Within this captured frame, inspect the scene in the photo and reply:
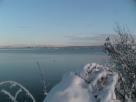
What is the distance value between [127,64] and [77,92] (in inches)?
207

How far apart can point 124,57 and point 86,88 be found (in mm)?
5167

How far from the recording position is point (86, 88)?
18.8ft

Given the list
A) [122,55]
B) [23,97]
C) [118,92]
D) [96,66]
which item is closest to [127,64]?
[122,55]

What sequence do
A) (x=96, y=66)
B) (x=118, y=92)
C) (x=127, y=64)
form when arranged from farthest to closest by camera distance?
(x=127, y=64)
(x=118, y=92)
(x=96, y=66)

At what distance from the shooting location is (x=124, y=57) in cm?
1067

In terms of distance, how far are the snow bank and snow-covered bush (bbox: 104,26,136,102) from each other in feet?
12.2

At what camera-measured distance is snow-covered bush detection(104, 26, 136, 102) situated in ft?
33.3

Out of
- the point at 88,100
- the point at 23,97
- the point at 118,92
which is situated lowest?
the point at 23,97

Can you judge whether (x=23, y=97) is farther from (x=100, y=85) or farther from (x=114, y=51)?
(x=100, y=85)

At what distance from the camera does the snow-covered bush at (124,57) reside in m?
10.2

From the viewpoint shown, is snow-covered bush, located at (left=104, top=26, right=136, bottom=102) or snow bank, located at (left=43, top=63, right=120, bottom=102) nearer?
snow bank, located at (left=43, top=63, right=120, bottom=102)

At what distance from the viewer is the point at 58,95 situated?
566cm

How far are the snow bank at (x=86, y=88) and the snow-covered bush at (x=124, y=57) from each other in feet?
12.2

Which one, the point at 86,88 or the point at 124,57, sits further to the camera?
the point at 124,57
